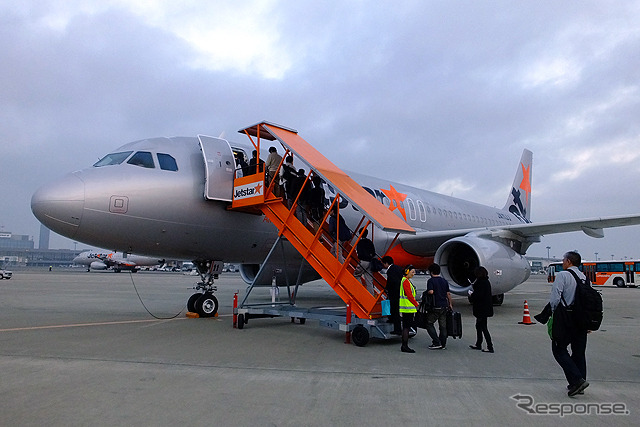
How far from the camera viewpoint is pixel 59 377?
4832 millimetres

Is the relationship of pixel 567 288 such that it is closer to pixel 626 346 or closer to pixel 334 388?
pixel 334 388

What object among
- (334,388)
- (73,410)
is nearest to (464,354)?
(334,388)

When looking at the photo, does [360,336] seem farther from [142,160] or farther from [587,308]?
[142,160]

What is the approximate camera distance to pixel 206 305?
10.4 meters

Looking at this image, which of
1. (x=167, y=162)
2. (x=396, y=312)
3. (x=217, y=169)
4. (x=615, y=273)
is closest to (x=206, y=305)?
(x=217, y=169)

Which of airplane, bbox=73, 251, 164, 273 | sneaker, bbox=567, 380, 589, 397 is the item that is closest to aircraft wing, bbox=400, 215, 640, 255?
sneaker, bbox=567, 380, 589, 397

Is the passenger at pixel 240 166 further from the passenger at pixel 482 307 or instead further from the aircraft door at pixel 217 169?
the passenger at pixel 482 307

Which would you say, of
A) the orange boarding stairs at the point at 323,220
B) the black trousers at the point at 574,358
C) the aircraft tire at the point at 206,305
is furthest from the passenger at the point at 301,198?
the black trousers at the point at 574,358

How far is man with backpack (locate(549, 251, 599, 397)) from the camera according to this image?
4.37 metres

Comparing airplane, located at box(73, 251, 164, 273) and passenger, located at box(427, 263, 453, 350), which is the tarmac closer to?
passenger, located at box(427, 263, 453, 350)

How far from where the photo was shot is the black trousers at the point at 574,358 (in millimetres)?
4363

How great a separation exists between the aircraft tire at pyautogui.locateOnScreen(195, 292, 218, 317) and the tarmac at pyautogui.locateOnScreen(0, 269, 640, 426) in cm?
164

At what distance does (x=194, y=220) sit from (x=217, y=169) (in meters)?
1.14

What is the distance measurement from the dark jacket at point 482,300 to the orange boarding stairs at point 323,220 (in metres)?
1.41
